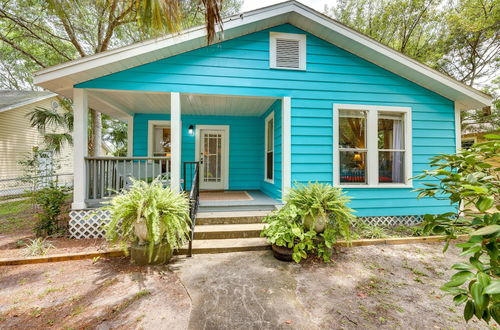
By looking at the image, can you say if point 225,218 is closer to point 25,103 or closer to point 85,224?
point 85,224

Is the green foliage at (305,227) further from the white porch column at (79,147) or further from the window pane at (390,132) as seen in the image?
the white porch column at (79,147)

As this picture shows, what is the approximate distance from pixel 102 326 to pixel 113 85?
3679 millimetres

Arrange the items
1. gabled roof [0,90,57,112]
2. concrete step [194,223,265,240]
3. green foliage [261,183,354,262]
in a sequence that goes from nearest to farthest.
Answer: green foliage [261,183,354,262] → concrete step [194,223,265,240] → gabled roof [0,90,57,112]

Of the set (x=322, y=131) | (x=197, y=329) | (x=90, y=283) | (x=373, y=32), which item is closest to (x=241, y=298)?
(x=197, y=329)

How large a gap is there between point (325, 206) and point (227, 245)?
1679mm

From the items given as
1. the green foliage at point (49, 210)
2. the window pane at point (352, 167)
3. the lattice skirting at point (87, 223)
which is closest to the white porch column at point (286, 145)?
the window pane at point (352, 167)

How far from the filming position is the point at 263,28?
4.19 meters

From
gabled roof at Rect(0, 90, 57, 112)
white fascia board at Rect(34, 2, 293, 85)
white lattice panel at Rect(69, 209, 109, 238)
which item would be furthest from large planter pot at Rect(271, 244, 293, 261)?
gabled roof at Rect(0, 90, 57, 112)

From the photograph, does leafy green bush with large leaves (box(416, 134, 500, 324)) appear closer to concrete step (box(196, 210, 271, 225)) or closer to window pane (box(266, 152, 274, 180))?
concrete step (box(196, 210, 271, 225))

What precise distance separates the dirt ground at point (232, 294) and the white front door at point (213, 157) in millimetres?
3508

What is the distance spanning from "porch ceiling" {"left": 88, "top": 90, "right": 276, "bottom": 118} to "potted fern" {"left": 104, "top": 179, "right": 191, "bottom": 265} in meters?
2.39

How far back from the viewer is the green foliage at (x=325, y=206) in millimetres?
3039

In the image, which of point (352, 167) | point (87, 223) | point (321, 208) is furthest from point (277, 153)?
point (87, 223)

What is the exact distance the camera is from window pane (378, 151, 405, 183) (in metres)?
4.55
